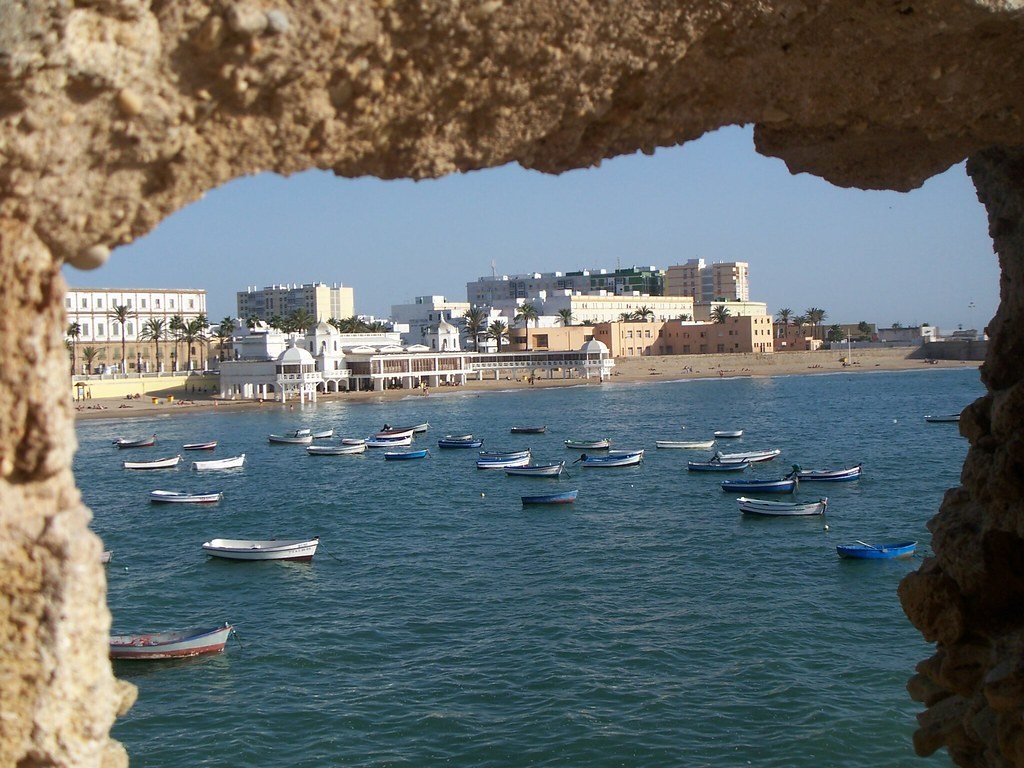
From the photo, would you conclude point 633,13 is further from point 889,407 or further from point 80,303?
point 80,303

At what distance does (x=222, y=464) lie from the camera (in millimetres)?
46906

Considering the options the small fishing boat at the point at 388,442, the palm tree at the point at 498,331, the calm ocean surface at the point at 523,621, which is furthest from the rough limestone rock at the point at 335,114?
the palm tree at the point at 498,331

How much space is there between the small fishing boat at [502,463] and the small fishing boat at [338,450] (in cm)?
948

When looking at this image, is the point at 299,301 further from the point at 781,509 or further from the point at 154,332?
Answer: the point at 781,509

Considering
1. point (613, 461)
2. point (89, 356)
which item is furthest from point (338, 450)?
point (89, 356)

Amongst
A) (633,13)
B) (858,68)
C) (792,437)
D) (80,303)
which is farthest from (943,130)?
(80,303)

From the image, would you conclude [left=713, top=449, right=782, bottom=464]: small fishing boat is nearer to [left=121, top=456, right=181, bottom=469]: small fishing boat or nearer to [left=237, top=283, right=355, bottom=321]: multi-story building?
[left=121, top=456, right=181, bottom=469]: small fishing boat

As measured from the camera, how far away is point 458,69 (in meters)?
3.74

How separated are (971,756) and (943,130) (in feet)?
11.7

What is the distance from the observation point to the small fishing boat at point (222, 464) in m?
46.3

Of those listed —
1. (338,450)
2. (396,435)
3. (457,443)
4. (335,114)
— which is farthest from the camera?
(396,435)

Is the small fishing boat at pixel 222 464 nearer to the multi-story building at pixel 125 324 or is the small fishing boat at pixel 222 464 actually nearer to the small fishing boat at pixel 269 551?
the small fishing boat at pixel 269 551

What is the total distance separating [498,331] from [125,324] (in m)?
40.9

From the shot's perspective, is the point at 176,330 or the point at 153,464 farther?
the point at 176,330
